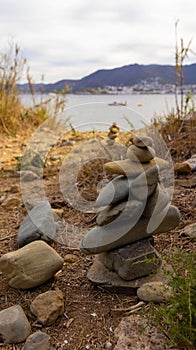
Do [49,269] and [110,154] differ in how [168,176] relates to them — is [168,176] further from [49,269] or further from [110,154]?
[49,269]

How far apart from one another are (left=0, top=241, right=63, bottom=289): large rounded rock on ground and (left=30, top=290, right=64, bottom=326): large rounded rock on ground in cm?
14

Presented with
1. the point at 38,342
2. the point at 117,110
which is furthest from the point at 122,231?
the point at 117,110

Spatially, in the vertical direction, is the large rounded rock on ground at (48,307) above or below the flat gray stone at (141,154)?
below

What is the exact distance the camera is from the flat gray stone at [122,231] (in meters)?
1.75

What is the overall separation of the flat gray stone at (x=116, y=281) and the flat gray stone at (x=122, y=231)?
134 mm

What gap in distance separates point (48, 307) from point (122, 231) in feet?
1.48

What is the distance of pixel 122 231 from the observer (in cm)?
175

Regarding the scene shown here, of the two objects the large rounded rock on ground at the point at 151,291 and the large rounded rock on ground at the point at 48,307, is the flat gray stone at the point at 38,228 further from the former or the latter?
the large rounded rock on ground at the point at 151,291

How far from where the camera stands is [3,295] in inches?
71.2

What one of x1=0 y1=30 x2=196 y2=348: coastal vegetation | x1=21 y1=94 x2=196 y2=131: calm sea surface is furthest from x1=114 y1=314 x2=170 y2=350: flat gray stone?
x1=21 y1=94 x2=196 y2=131: calm sea surface

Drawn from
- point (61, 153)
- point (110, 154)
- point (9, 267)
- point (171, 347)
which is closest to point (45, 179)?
point (110, 154)

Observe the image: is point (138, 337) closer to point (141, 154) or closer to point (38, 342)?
point (38, 342)

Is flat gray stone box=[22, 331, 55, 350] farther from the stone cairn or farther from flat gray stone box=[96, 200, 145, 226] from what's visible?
flat gray stone box=[96, 200, 145, 226]

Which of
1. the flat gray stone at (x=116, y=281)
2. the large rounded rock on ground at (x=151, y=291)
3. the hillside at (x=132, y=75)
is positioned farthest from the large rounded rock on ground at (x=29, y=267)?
the hillside at (x=132, y=75)
